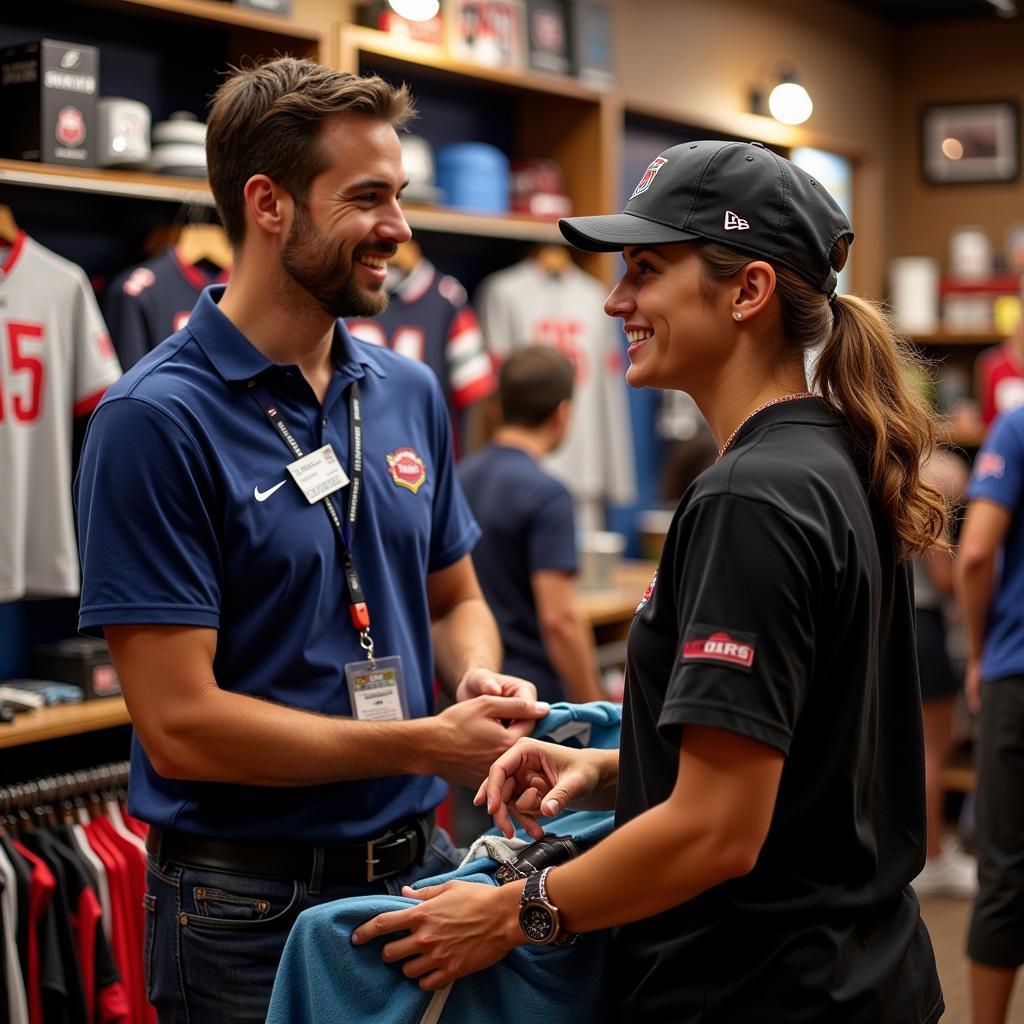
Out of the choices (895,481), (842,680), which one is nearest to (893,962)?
(842,680)

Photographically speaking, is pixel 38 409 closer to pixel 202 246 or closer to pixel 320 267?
pixel 202 246

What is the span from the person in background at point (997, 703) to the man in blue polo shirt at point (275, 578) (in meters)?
1.79

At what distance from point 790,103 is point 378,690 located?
517 cm

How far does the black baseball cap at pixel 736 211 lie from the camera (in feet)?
4.95

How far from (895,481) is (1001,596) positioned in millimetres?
2248

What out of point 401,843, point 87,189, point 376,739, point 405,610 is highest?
point 87,189

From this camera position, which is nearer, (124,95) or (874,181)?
(124,95)

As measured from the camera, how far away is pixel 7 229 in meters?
3.40

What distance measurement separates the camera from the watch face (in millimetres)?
1438

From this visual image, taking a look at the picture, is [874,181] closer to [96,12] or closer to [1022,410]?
[1022,410]

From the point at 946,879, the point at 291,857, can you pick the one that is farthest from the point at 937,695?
the point at 291,857

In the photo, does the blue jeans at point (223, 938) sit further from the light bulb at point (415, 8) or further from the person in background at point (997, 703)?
the light bulb at point (415, 8)

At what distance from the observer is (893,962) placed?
58.5 inches

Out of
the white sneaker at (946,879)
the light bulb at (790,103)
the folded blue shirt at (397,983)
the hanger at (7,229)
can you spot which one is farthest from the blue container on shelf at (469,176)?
the folded blue shirt at (397,983)
